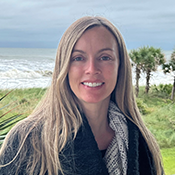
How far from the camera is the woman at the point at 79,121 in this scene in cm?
77

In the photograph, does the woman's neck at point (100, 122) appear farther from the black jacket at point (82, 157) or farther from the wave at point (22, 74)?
the wave at point (22, 74)

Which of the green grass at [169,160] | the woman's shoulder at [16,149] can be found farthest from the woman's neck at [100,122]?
the green grass at [169,160]

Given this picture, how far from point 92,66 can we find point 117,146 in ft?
0.98

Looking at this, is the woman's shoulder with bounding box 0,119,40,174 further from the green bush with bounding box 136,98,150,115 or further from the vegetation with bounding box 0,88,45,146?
the green bush with bounding box 136,98,150,115

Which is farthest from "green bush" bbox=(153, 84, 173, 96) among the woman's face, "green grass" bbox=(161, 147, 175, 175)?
the woman's face

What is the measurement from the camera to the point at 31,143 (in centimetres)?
78

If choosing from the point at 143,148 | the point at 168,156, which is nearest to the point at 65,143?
the point at 143,148

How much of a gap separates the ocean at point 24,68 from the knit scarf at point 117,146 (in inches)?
58.8

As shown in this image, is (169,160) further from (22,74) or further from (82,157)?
(82,157)

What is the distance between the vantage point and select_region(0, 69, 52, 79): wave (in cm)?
252

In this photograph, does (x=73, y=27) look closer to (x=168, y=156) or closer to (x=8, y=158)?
(x=8, y=158)

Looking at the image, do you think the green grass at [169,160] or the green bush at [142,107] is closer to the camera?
the green grass at [169,160]

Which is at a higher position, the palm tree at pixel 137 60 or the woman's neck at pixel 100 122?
the palm tree at pixel 137 60

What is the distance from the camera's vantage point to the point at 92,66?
77cm
